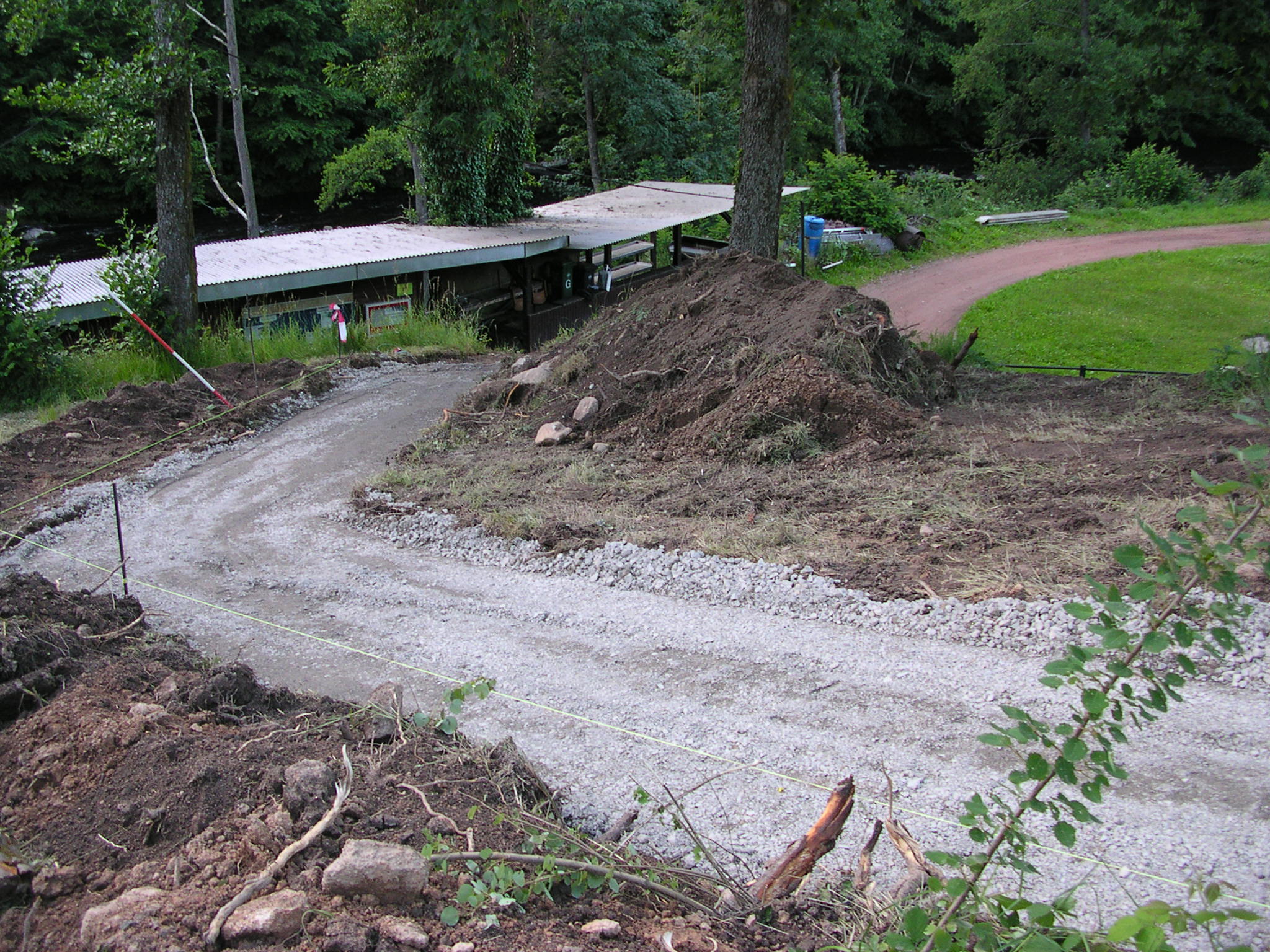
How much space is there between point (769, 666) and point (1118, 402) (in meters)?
7.27

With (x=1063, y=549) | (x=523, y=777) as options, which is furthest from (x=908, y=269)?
(x=523, y=777)

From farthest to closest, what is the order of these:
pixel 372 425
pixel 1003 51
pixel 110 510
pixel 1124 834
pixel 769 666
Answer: pixel 1003 51 < pixel 372 425 < pixel 110 510 < pixel 769 666 < pixel 1124 834

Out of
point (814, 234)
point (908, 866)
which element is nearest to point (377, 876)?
point (908, 866)

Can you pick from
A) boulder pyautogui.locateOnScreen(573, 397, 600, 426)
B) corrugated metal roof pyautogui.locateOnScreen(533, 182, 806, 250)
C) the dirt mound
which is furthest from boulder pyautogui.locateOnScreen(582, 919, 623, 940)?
corrugated metal roof pyautogui.locateOnScreen(533, 182, 806, 250)

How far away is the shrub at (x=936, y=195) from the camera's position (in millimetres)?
29581

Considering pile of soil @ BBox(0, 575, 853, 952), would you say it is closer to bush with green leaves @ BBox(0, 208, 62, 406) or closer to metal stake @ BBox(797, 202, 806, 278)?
bush with green leaves @ BBox(0, 208, 62, 406)

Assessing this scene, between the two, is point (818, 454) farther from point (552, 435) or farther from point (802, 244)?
point (802, 244)

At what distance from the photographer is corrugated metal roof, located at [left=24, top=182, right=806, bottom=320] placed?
14.3 m

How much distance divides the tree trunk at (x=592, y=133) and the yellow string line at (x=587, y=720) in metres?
26.5

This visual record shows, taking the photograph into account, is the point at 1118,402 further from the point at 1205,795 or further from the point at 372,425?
the point at 372,425

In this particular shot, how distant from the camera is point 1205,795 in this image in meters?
4.38

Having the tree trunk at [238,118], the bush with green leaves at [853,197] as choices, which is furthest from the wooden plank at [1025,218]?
the tree trunk at [238,118]

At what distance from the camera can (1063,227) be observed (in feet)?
91.9

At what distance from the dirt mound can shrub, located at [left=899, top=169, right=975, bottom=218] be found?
1960cm
